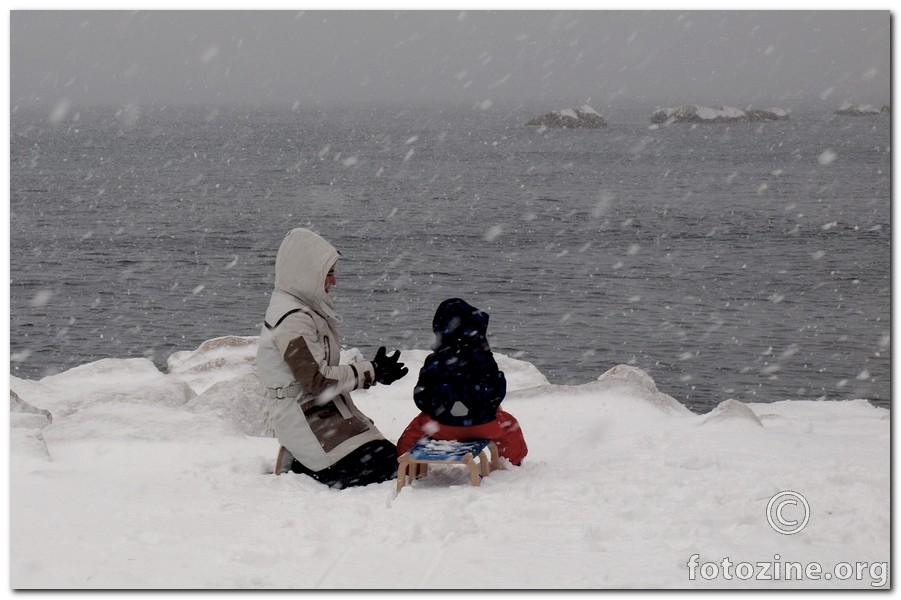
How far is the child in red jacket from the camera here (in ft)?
23.7

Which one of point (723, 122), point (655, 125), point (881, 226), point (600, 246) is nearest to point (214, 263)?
point (600, 246)

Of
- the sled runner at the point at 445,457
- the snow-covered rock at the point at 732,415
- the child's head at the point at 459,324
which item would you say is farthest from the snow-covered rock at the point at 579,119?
the sled runner at the point at 445,457

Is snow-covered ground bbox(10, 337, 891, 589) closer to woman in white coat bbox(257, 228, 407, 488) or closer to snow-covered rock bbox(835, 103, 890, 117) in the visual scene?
woman in white coat bbox(257, 228, 407, 488)

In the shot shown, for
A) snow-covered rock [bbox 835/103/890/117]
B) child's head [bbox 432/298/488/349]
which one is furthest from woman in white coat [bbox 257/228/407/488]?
snow-covered rock [bbox 835/103/890/117]

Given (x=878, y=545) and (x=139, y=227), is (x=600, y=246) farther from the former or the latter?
(x=878, y=545)

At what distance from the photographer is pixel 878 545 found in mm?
5539

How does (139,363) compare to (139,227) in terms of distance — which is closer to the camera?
(139,363)

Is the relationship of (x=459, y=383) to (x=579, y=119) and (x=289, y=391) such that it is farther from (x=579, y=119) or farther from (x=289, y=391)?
(x=579, y=119)

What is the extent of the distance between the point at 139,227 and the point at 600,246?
23.0m

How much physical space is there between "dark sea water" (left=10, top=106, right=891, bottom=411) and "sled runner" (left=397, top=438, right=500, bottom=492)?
51.9 feet

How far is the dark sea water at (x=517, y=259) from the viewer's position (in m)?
26.5

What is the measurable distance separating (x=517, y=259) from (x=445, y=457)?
111ft

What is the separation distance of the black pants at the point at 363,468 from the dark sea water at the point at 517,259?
632 inches

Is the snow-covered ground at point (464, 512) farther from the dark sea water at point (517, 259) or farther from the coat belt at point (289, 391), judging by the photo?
the dark sea water at point (517, 259)
